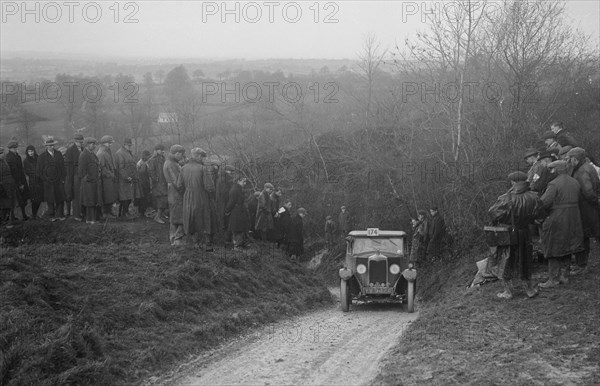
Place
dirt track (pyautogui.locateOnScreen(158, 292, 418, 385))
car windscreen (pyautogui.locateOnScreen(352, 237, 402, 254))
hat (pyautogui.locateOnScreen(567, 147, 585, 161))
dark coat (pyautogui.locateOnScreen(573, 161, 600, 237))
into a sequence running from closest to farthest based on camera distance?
1. dirt track (pyautogui.locateOnScreen(158, 292, 418, 385))
2. dark coat (pyautogui.locateOnScreen(573, 161, 600, 237))
3. hat (pyautogui.locateOnScreen(567, 147, 585, 161))
4. car windscreen (pyautogui.locateOnScreen(352, 237, 402, 254))

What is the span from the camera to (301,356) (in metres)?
9.28

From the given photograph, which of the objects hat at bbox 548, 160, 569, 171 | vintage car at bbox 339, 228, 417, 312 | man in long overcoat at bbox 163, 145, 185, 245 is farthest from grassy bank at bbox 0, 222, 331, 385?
hat at bbox 548, 160, 569, 171

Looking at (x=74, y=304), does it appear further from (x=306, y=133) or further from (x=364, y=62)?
(x=364, y=62)

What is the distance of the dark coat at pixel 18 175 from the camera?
16594 mm

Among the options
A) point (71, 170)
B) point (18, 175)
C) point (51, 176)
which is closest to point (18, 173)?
point (18, 175)

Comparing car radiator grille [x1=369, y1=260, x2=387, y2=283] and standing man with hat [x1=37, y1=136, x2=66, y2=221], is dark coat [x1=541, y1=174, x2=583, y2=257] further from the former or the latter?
standing man with hat [x1=37, y1=136, x2=66, y2=221]

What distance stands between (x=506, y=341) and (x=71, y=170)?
39.1ft

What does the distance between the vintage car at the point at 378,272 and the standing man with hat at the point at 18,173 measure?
28.0 ft

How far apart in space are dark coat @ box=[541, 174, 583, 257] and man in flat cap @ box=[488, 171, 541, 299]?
46 cm

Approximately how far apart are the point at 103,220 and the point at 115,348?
8385 millimetres

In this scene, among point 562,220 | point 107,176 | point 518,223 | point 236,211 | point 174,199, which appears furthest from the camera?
point 236,211

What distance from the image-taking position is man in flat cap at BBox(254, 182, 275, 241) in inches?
717

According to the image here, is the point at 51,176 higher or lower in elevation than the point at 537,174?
lower

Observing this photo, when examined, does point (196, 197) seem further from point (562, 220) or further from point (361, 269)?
point (562, 220)
